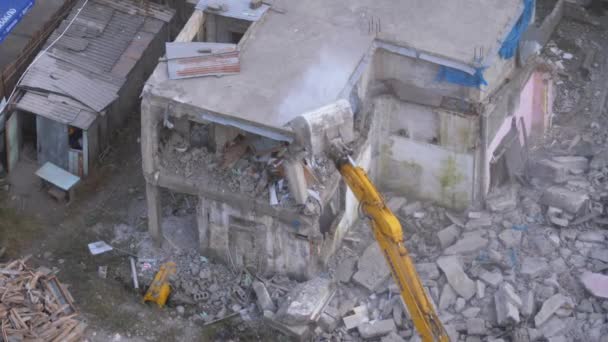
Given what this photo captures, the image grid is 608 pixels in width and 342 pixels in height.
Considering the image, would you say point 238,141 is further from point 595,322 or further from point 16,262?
point 595,322

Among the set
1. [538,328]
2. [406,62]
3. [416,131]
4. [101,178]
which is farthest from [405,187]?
[101,178]

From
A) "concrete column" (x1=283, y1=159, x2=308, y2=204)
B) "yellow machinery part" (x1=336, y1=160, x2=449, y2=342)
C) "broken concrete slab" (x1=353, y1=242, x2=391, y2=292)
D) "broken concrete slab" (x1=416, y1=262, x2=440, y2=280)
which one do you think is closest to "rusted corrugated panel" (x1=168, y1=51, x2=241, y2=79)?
"concrete column" (x1=283, y1=159, x2=308, y2=204)

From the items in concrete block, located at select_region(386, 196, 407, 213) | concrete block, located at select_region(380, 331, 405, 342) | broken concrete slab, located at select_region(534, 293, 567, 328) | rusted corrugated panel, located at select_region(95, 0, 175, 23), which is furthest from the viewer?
rusted corrugated panel, located at select_region(95, 0, 175, 23)

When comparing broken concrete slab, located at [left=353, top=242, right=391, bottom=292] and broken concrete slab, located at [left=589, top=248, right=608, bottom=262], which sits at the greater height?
broken concrete slab, located at [left=589, top=248, right=608, bottom=262]

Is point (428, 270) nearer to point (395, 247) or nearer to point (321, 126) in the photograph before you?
point (395, 247)

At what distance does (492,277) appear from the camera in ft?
93.9

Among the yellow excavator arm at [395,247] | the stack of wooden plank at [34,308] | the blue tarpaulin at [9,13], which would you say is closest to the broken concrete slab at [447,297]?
the yellow excavator arm at [395,247]

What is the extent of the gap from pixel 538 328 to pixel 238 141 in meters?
8.44

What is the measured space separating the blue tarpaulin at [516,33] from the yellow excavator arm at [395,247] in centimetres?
643

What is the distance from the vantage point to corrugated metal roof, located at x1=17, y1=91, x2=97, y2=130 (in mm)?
31859

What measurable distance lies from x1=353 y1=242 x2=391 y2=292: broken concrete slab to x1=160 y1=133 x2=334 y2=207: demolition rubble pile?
2425mm

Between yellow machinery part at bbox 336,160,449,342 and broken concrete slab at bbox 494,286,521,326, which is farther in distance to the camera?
broken concrete slab at bbox 494,286,521,326

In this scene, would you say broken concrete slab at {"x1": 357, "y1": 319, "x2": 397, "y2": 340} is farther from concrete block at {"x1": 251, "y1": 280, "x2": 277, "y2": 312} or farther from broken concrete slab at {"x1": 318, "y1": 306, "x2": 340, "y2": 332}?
concrete block at {"x1": 251, "y1": 280, "x2": 277, "y2": 312}

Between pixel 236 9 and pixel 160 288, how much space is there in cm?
740
